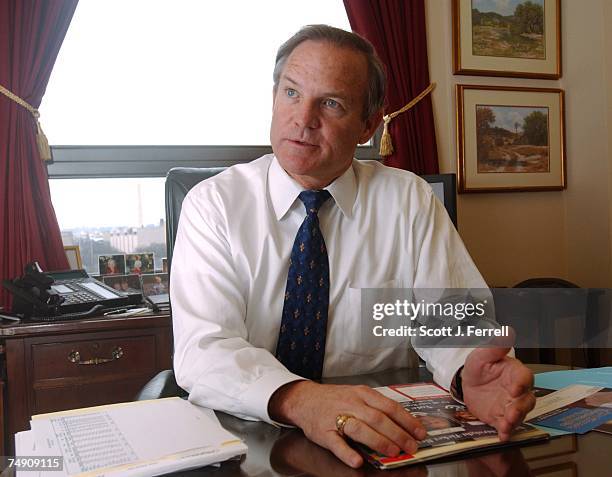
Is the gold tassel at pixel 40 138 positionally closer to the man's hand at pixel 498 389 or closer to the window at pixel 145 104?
the window at pixel 145 104

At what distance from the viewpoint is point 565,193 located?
11.3 ft

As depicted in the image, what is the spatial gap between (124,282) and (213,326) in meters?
1.56

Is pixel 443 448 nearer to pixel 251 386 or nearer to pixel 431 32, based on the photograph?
pixel 251 386

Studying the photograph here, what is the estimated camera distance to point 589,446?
78 centimetres

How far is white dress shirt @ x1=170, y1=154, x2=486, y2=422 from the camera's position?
1.24 meters

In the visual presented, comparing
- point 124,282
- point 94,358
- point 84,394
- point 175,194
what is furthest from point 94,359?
point 175,194

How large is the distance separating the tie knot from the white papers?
0.66 metres

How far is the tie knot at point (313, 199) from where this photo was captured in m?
1.45

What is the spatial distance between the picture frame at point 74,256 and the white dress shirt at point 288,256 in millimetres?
1254

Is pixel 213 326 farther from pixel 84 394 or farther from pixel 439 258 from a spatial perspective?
pixel 84 394

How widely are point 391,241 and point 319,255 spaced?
8.5 inches

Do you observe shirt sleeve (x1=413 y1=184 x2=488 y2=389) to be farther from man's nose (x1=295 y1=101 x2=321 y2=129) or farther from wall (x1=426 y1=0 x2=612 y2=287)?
wall (x1=426 y1=0 x2=612 y2=287)

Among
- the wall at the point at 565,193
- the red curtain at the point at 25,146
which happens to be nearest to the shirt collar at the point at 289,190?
the red curtain at the point at 25,146

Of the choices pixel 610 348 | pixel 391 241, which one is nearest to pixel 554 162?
pixel 610 348
